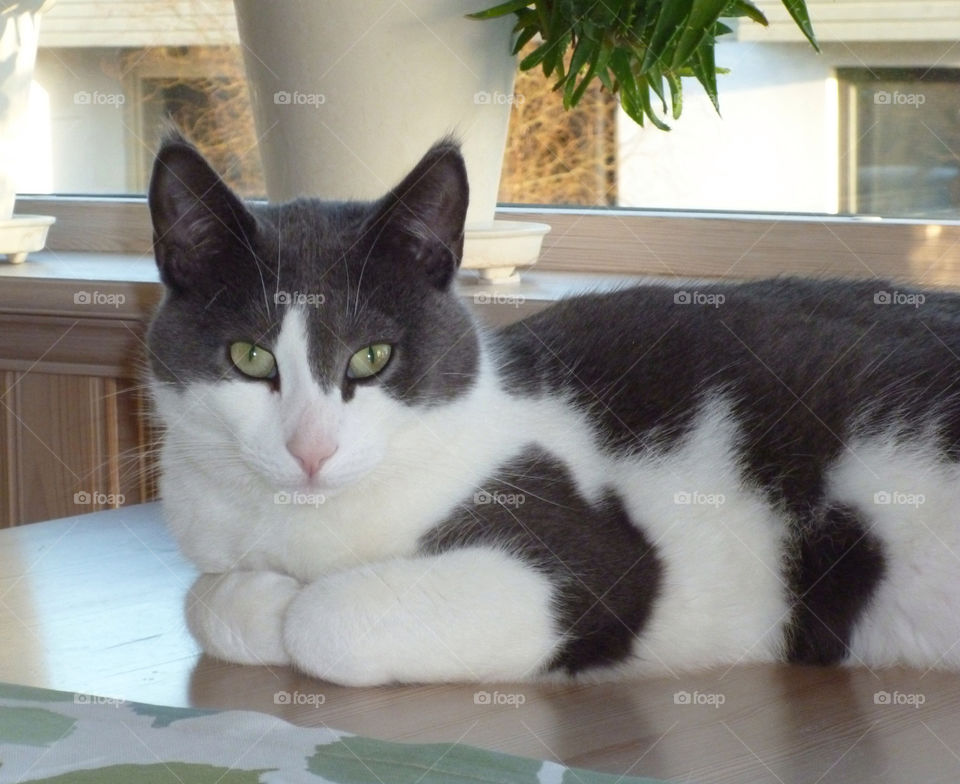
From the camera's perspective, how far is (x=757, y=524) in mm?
1222

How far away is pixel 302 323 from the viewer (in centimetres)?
115

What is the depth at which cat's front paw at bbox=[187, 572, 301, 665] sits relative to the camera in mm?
1126

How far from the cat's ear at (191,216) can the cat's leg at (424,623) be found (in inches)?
12.6

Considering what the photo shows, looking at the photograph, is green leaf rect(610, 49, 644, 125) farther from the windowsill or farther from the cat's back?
the cat's back

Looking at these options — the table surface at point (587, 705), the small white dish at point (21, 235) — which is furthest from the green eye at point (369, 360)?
the small white dish at point (21, 235)

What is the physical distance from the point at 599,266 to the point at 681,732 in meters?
1.29

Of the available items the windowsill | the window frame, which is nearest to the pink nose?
the windowsill

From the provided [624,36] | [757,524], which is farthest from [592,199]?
[757,524]

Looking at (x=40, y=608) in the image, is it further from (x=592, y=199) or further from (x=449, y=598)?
(x=592, y=199)

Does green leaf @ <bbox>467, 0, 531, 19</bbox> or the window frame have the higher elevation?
green leaf @ <bbox>467, 0, 531, 19</bbox>

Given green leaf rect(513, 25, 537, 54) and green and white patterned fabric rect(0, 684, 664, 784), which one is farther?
green leaf rect(513, 25, 537, 54)

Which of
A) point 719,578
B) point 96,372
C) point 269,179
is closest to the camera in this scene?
point 719,578

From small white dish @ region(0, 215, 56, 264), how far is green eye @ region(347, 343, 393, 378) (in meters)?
1.29

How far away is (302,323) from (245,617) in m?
0.26
